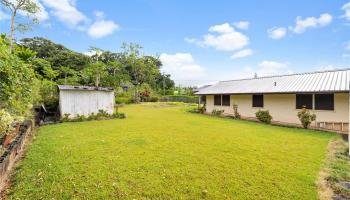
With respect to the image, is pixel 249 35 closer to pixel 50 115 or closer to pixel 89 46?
pixel 50 115

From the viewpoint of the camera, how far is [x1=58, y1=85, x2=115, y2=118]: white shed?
12734 millimetres

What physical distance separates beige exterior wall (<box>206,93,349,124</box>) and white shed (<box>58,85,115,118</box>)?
9779 millimetres

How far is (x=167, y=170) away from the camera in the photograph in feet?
14.8

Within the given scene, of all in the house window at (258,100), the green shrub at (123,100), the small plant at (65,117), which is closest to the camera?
the small plant at (65,117)

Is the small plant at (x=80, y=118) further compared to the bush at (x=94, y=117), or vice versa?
the small plant at (x=80, y=118)

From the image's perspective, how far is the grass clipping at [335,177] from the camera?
3.58m

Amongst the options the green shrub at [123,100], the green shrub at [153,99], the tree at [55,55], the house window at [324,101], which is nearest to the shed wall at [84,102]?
the house window at [324,101]

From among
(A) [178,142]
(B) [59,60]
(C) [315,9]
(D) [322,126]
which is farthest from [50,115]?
(B) [59,60]

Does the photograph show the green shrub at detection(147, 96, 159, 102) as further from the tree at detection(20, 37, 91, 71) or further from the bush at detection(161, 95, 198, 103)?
the tree at detection(20, 37, 91, 71)

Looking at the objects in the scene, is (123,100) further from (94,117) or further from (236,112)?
(236,112)

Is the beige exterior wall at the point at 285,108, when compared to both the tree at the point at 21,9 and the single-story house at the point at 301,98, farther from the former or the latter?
the tree at the point at 21,9

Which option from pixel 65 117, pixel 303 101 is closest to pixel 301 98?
pixel 303 101

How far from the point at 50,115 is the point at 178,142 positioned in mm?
11171

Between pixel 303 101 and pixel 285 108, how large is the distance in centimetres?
116
